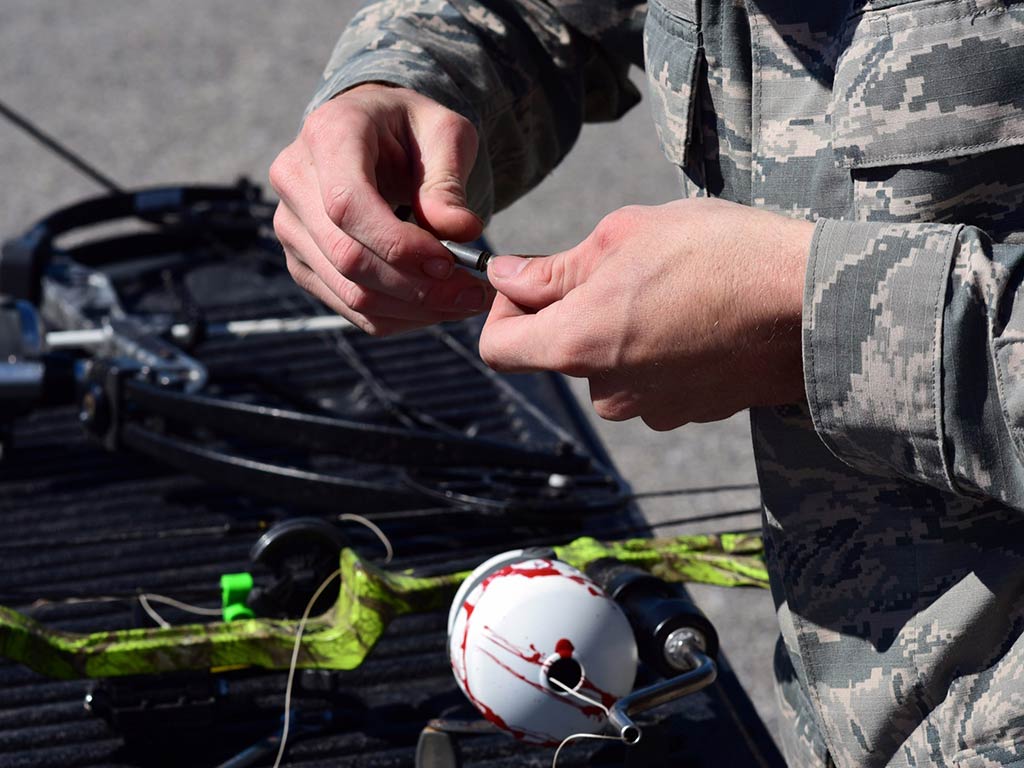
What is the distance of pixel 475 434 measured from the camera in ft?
5.75

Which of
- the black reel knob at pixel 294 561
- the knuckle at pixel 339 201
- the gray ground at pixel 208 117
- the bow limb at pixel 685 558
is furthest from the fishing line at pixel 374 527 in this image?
the gray ground at pixel 208 117

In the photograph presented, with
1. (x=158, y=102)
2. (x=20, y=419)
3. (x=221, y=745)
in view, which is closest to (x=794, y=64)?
(x=221, y=745)

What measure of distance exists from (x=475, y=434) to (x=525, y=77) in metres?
0.65

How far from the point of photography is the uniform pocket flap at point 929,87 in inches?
30.0

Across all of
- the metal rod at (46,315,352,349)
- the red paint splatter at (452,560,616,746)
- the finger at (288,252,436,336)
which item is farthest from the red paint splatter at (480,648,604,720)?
the metal rod at (46,315,352,349)

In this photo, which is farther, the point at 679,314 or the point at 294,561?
the point at 294,561

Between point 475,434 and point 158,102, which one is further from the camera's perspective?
point 158,102

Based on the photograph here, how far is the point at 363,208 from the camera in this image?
3.11 feet

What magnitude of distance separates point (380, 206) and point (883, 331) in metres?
0.39

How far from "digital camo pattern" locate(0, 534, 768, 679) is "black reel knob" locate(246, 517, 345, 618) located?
39 millimetres

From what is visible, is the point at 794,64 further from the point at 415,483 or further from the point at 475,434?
the point at 475,434

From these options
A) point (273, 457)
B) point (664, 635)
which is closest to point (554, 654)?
point (664, 635)

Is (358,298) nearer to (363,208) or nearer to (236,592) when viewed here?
(363,208)

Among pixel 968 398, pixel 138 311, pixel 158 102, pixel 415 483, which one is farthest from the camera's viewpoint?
pixel 158 102
